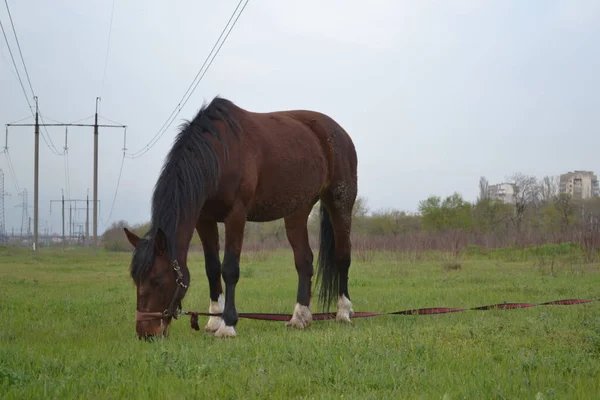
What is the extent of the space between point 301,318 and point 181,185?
2196mm

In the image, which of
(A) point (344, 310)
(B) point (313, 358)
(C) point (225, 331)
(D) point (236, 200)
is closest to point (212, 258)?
(D) point (236, 200)

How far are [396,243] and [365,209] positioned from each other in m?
44.0

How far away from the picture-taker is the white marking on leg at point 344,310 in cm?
681

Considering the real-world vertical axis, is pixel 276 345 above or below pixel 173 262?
below

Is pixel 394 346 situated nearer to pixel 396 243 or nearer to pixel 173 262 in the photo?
pixel 173 262

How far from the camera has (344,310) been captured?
691 cm

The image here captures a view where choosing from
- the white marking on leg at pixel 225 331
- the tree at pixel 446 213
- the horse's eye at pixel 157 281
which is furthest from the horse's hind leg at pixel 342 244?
the tree at pixel 446 213

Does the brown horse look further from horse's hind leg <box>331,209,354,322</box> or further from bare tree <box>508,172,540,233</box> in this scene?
bare tree <box>508,172,540,233</box>

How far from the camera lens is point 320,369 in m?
3.69

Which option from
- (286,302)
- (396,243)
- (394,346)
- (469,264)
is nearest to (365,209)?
(396,243)

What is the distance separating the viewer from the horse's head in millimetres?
4930

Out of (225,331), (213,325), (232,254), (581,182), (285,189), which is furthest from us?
(581,182)

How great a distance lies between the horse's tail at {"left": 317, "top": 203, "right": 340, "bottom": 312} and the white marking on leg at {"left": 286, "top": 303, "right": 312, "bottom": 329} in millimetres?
736

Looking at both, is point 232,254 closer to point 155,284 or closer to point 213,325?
point 213,325
